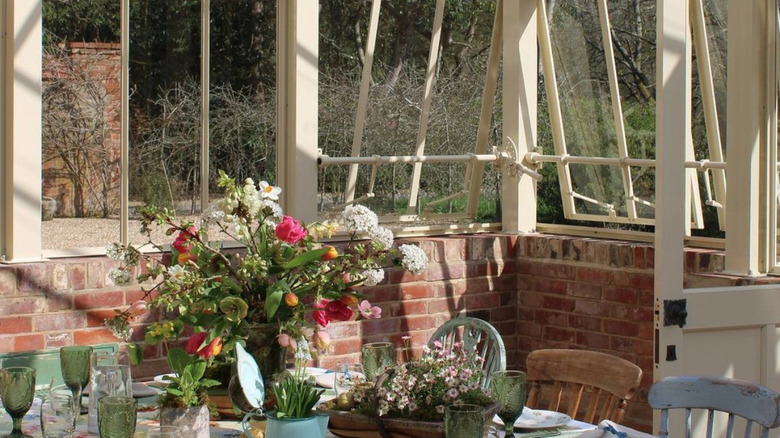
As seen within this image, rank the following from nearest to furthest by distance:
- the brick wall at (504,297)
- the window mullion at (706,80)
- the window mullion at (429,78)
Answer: the brick wall at (504,297) < the window mullion at (706,80) < the window mullion at (429,78)

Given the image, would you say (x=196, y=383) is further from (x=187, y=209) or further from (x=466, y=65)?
(x=466, y=65)

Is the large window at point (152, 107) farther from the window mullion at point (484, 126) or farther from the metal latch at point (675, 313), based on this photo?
the metal latch at point (675, 313)

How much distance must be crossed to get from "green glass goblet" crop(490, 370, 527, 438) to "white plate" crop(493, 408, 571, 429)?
0.72ft

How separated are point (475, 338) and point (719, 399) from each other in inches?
41.3

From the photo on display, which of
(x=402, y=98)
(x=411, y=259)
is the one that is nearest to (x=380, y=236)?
(x=411, y=259)

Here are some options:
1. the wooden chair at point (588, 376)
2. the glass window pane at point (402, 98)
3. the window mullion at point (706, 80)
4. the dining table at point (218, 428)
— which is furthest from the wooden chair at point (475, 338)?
the window mullion at point (706, 80)

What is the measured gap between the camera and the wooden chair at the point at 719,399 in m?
2.86

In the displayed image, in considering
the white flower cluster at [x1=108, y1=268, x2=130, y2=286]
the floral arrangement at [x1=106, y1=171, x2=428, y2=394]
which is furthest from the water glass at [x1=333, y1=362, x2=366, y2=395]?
the white flower cluster at [x1=108, y1=268, x2=130, y2=286]

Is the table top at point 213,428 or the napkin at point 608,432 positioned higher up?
the napkin at point 608,432

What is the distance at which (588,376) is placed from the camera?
11.2ft

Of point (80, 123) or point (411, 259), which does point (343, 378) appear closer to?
point (411, 259)

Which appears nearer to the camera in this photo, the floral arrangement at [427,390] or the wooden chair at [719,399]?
the floral arrangement at [427,390]

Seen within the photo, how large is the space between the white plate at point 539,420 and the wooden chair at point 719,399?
27cm

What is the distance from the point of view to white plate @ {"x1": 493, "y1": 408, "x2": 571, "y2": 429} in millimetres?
2887
